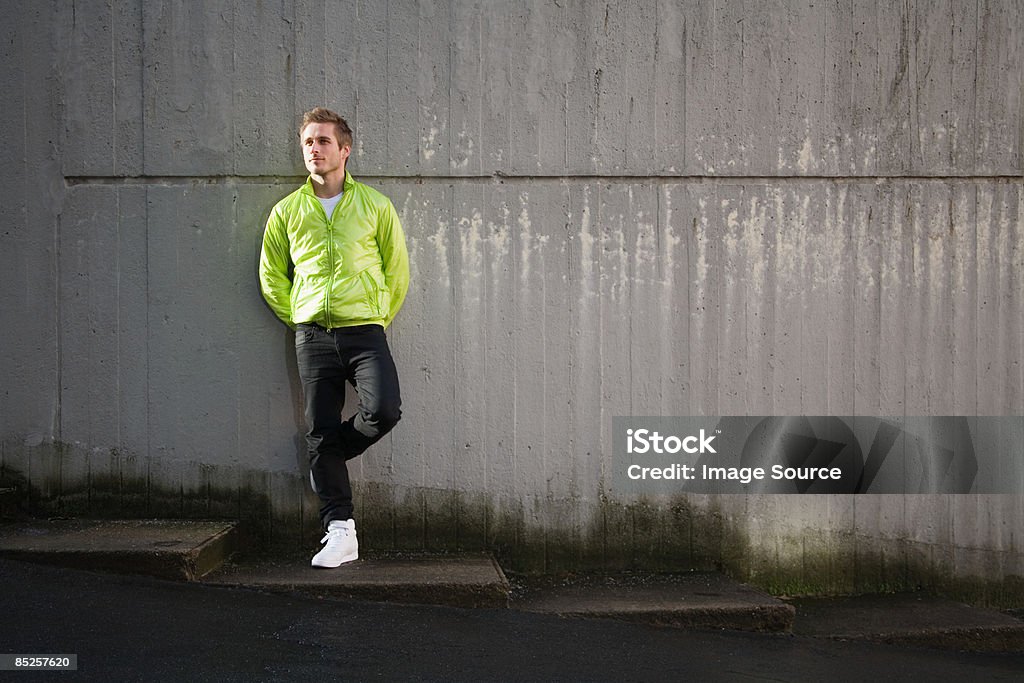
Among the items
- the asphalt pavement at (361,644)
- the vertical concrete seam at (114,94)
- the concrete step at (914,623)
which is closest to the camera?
the asphalt pavement at (361,644)

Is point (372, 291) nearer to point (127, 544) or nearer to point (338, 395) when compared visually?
point (338, 395)

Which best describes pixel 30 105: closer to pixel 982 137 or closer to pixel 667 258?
pixel 667 258

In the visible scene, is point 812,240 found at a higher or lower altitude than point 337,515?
higher

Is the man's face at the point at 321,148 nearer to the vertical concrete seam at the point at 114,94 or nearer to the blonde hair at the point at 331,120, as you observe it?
the blonde hair at the point at 331,120

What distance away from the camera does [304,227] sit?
16.0ft

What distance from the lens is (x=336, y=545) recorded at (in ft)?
16.0

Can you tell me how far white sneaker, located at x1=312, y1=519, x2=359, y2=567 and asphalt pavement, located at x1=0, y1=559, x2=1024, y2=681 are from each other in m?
0.38

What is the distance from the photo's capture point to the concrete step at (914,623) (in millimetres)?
4719

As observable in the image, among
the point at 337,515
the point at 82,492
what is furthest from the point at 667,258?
the point at 82,492

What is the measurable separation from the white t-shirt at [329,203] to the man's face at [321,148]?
0.13 meters

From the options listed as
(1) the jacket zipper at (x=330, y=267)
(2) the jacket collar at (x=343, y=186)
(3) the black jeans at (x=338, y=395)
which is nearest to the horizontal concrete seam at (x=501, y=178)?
(2) the jacket collar at (x=343, y=186)

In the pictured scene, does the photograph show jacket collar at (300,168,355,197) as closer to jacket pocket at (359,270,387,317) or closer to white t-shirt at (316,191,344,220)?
white t-shirt at (316,191,344,220)

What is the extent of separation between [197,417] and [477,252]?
185cm

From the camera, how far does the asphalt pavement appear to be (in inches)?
145
